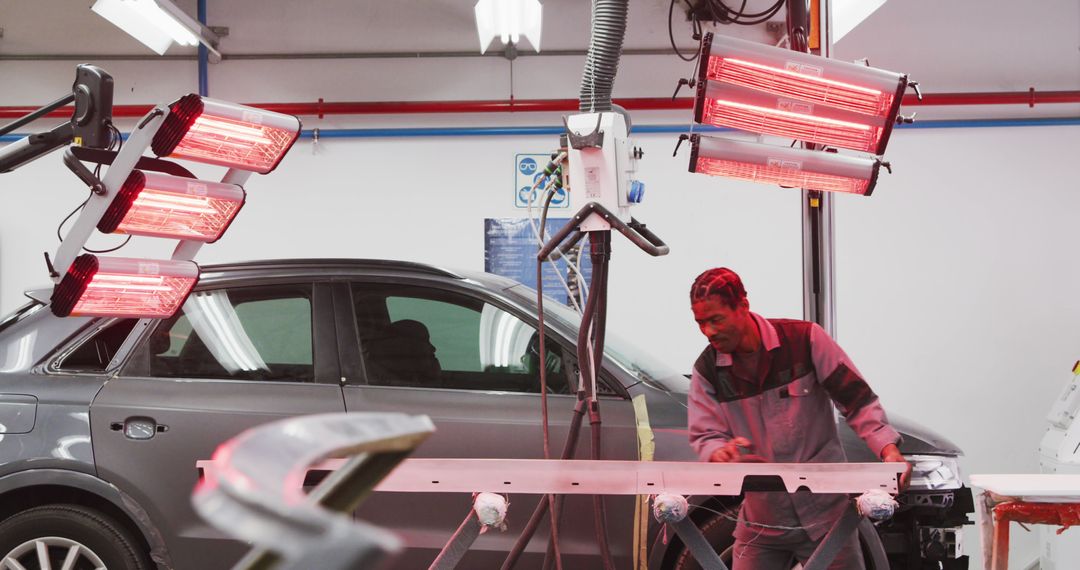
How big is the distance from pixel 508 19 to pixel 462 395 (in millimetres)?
2685

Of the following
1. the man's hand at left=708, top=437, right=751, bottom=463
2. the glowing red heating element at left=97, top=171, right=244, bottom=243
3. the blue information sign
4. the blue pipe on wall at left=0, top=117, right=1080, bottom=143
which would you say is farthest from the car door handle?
the blue pipe on wall at left=0, top=117, right=1080, bottom=143

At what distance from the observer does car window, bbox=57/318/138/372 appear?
386 centimetres

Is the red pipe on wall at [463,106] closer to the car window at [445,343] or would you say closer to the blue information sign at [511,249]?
the blue information sign at [511,249]

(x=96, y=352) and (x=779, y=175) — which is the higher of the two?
(x=779, y=175)

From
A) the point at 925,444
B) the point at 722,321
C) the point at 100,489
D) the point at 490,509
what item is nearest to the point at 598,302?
the point at 722,321

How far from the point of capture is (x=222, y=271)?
406 cm

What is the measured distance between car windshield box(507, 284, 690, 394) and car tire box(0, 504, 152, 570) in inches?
71.6

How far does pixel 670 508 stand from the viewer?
256 cm

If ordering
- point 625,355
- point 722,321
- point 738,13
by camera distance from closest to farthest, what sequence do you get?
point 722,321
point 625,355
point 738,13

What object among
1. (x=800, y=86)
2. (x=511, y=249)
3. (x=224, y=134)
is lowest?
(x=511, y=249)

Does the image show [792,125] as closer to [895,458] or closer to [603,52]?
[603,52]

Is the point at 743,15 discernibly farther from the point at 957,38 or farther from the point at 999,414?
the point at 999,414

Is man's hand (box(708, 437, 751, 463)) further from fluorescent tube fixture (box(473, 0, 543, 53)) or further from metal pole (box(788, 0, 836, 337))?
fluorescent tube fixture (box(473, 0, 543, 53))

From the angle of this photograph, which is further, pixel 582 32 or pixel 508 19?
pixel 582 32
